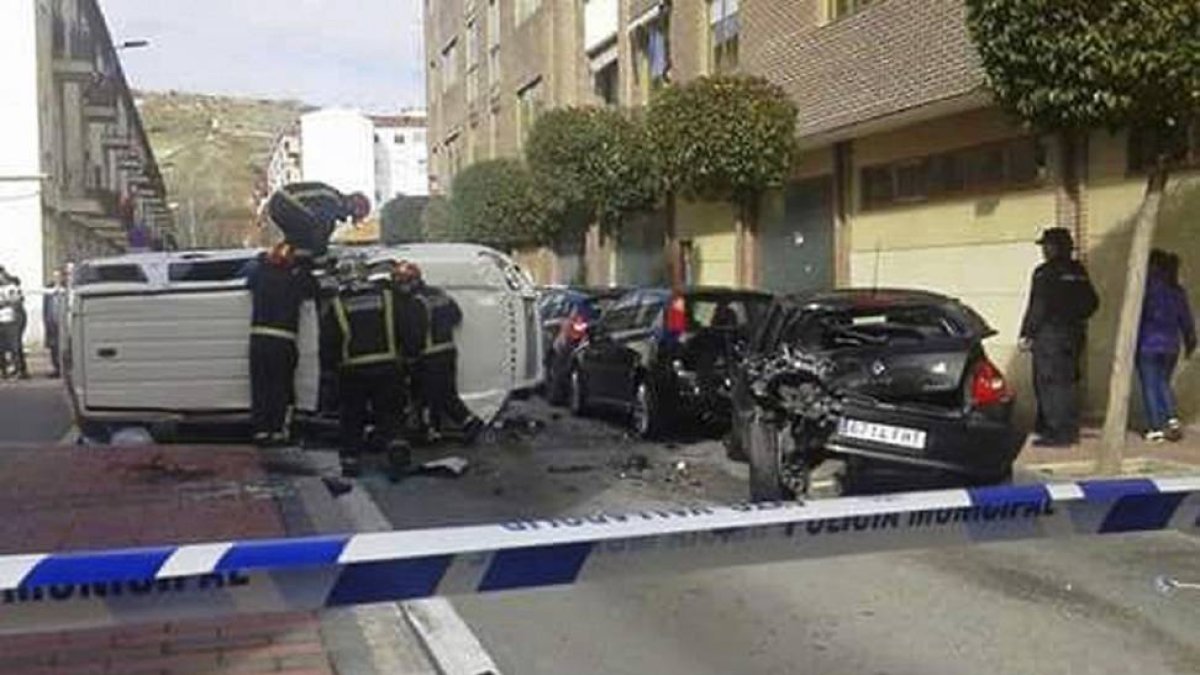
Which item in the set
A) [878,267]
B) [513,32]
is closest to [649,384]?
[878,267]

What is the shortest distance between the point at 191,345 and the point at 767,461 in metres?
4.52

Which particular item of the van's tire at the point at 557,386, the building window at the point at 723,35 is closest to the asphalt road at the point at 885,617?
the van's tire at the point at 557,386

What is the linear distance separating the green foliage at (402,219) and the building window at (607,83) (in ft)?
66.2

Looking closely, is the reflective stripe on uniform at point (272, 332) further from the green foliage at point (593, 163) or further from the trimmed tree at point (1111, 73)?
the green foliage at point (593, 163)

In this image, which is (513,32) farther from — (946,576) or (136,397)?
(946,576)

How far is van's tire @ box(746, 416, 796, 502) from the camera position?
31.2 ft

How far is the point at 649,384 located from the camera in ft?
45.4

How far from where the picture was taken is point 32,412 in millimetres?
17812

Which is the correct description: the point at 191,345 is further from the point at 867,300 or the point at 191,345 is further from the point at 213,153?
the point at 213,153

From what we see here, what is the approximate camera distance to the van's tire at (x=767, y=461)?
9523 millimetres

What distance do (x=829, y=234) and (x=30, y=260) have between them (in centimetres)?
2310

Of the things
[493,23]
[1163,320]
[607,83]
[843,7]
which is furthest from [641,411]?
[493,23]

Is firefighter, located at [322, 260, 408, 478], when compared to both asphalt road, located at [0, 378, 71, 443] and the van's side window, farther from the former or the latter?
asphalt road, located at [0, 378, 71, 443]

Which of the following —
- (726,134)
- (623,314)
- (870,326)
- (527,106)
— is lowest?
(623,314)
